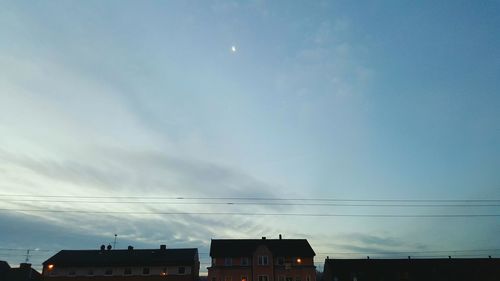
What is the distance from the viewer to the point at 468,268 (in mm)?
81875

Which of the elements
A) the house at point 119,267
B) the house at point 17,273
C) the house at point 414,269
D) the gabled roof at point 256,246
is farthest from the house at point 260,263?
the house at point 17,273

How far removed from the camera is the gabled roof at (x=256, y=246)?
75625 mm

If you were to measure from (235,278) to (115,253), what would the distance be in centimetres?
2638

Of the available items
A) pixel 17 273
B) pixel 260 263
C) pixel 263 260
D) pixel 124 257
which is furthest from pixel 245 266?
pixel 17 273

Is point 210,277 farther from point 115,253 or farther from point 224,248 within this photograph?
point 115,253

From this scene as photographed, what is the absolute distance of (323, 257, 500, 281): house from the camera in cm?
8031

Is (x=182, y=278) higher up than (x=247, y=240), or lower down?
lower down

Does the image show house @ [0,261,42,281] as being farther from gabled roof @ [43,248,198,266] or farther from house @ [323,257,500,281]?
house @ [323,257,500,281]

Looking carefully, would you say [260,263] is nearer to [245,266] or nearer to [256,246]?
[245,266]

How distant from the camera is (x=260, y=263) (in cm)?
7519

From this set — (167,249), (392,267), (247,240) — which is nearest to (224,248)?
(247,240)

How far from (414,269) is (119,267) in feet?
205

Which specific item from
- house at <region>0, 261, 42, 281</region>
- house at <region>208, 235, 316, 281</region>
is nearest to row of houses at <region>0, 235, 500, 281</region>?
house at <region>208, 235, 316, 281</region>

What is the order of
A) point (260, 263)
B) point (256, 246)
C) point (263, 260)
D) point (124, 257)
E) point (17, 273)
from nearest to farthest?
point (260, 263)
point (263, 260)
point (124, 257)
point (256, 246)
point (17, 273)
